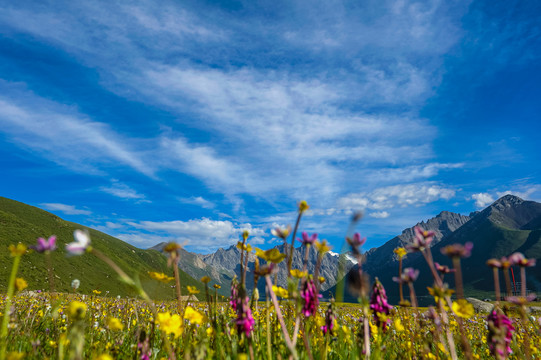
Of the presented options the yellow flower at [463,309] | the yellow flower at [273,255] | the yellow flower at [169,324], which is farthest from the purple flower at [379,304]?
the yellow flower at [169,324]

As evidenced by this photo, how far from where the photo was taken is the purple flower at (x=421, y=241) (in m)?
2.36

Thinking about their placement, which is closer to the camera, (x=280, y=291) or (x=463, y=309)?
(x=463, y=309)

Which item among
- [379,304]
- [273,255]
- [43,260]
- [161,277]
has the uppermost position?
[43,260]

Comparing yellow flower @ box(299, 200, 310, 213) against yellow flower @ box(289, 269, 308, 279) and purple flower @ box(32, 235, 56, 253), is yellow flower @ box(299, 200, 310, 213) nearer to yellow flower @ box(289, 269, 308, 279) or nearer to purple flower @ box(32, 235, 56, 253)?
yellow flower @ box(289, 269, 308, 279)

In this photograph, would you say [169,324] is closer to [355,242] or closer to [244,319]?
[244,319]

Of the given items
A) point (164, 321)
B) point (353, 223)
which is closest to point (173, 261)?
point (164, 321)

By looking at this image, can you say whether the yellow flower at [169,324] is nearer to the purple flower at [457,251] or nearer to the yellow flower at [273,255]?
the yellow flower at [273,255]

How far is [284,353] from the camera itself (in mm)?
3395

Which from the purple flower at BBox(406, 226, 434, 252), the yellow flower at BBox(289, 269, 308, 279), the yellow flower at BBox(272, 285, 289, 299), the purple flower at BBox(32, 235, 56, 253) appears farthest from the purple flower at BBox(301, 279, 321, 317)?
the purple flower at BBox(32, 235, 56, 253)

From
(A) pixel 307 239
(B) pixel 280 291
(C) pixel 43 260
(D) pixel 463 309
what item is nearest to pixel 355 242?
(A) pixel 307 239

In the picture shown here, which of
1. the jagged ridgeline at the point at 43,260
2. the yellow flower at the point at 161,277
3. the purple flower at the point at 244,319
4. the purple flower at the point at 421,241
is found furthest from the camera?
the jagged ridgeline at the point at 43,260

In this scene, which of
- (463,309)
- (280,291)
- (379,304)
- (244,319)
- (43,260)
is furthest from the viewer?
(43,260)

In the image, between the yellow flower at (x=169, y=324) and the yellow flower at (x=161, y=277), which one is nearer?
the yellow flower at (x=169, y=324)

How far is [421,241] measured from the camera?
2.42 m
